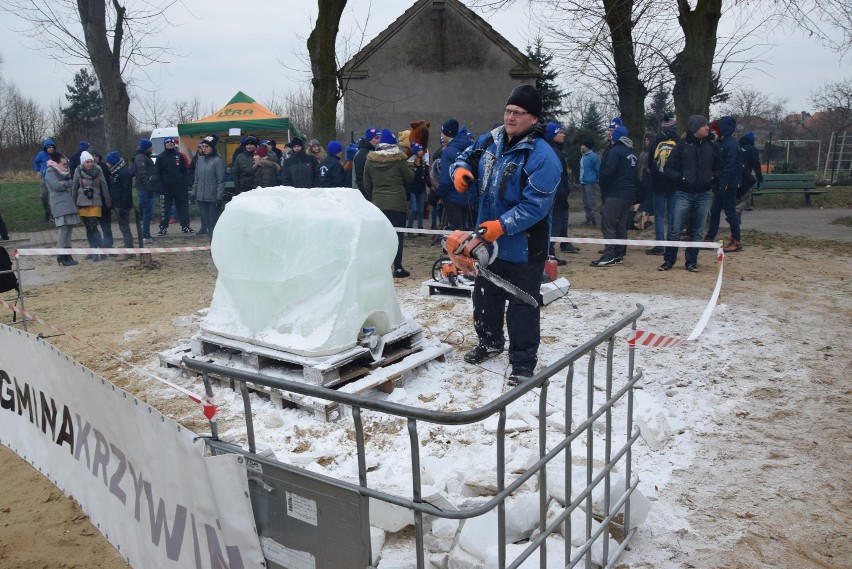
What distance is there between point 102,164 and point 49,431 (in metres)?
9.98

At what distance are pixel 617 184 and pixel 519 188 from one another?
5126 mm

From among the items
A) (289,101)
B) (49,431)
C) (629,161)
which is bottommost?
(49,431)

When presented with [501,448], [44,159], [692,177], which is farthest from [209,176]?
[501,448]

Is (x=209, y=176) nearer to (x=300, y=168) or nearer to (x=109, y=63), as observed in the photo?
(x=300, y=168)

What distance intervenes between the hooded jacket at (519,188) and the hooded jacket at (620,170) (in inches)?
187

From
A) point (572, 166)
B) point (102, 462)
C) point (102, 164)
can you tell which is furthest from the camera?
point (572, 166)

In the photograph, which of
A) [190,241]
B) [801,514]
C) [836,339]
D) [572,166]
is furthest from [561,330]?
[572,166]

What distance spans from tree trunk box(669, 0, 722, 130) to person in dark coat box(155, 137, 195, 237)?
32.5 ft

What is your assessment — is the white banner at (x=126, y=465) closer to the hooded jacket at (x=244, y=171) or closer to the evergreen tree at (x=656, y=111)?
the hooded jacket at (x=244, y=171)

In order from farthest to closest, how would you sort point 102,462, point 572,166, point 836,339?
point 572,166 → point 836,339 → point 102,462

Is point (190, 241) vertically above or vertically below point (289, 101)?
below

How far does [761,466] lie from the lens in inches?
155

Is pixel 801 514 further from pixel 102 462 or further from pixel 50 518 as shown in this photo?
pixel 50 518

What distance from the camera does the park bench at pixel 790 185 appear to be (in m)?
18.5
